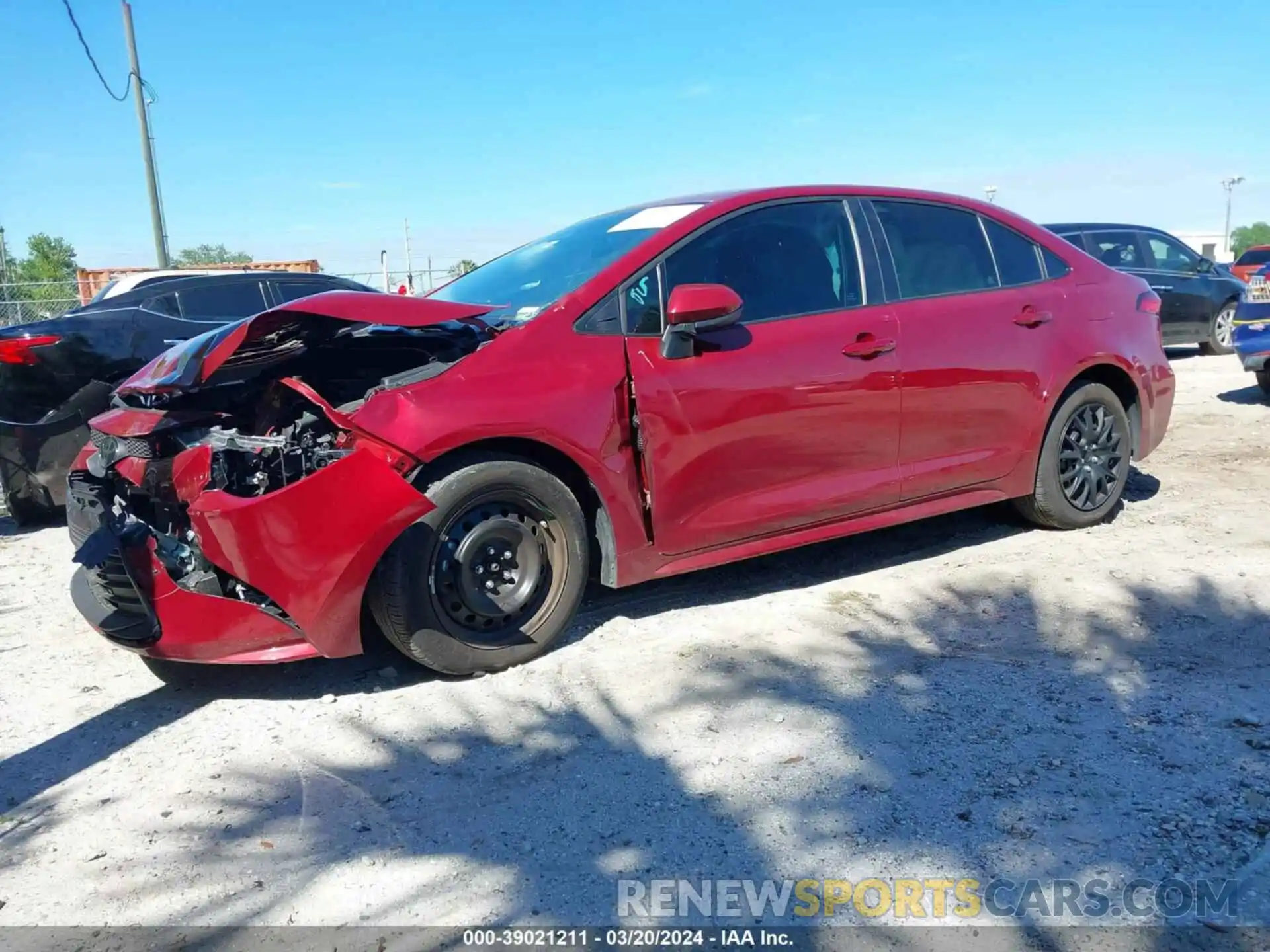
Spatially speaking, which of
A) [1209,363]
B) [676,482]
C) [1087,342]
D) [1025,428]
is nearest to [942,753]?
[676,482]

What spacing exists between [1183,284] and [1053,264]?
9335mm

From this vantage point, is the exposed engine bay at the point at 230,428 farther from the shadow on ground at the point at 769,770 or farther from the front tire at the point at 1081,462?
the front tire at the point at 1081,462

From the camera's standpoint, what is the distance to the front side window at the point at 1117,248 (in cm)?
1213

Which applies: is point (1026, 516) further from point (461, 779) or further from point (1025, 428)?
point (461, 779)

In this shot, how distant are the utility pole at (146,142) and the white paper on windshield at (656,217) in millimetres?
13651

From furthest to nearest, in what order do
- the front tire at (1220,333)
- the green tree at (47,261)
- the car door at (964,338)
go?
the green tree at (47,261)
the front tire at (1220,333)
the car door at (964,338)

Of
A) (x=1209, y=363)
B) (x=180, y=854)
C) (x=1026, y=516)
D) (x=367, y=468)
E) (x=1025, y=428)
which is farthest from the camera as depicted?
(x=1209, y=363)

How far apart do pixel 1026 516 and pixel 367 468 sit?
3595mm

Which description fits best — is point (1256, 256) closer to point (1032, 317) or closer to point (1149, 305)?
point (1149, 305)

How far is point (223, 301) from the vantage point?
24.7ft

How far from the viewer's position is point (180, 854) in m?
2.62

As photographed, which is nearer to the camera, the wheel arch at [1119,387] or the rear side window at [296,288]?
the wheel arch at [1119,387]

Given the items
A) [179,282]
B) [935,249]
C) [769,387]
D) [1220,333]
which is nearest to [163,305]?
[179,282]

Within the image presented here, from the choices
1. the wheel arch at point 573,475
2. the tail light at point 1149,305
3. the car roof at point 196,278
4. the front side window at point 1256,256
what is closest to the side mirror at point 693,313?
the wheel arch at point 573,475
